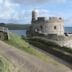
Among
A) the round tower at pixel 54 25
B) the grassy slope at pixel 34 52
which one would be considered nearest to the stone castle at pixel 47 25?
the round tower at pixel 54 25

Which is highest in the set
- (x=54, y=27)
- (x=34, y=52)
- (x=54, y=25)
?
(x=54, y=25)

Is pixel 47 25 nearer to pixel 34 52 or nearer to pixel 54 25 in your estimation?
pixel 54 25

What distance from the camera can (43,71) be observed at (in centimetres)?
1095

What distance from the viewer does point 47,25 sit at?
5638cm

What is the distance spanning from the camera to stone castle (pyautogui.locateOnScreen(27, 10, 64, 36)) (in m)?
56.3

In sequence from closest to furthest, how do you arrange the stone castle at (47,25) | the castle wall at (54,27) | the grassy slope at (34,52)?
the grassy slope at (34,52) → the stone castle at (47,25) → the castle wall at (54,27)

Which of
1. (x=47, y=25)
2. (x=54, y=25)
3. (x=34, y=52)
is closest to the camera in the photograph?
(x=34, y=52)

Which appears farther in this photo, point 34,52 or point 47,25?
point 47,25

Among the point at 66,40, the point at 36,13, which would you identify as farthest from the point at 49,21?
the point at 66,40

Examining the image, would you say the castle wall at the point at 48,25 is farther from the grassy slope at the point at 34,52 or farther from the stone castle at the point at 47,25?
the grassy slope at the point at 34,52

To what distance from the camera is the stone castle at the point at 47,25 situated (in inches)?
2215

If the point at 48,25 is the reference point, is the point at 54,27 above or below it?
below

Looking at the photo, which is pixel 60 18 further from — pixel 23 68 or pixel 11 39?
pixel 23 68

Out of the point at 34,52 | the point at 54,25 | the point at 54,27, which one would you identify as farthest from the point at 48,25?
the point at 34,52
